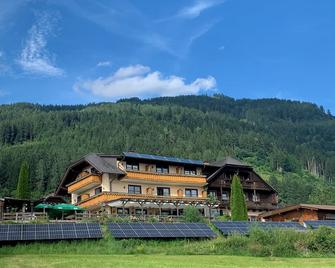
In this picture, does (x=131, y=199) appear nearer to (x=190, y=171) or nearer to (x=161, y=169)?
(x=161, y=169)

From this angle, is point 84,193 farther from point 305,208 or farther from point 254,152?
point 254,152

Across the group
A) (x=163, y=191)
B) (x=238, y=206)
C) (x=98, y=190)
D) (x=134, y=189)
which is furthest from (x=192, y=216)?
(x=98, y=190)

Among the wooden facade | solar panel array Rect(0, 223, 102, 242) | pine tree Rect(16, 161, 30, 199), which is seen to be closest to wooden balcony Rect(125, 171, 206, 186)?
the wooden facade


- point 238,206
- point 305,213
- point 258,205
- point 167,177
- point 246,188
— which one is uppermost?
point 167,177

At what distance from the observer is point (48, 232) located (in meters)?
32.3

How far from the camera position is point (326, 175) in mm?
186250

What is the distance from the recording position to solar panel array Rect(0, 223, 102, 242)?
31.0m

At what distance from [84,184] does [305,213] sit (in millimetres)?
25868

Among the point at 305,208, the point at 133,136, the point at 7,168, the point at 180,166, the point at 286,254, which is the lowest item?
the point at 286,254

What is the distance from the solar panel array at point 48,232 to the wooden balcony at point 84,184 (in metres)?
23.9

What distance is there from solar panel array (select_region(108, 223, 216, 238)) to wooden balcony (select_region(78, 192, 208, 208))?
18710 millimetres

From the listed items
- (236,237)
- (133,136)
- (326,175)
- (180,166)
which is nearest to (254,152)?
(326,175)

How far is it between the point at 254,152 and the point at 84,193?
123m

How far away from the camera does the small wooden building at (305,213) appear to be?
56.4m
